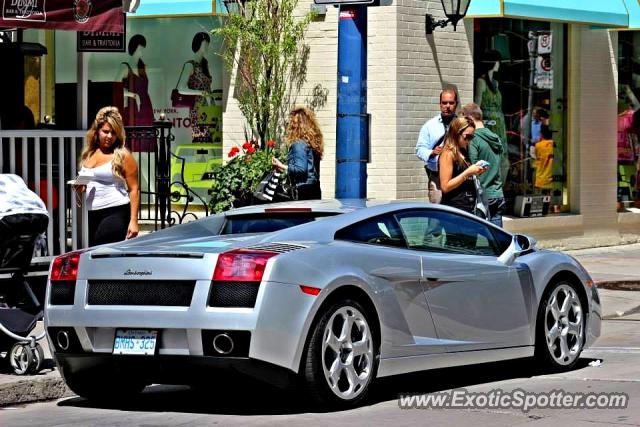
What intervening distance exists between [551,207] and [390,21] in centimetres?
444

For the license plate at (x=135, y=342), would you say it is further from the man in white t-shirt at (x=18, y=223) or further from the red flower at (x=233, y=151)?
the red flower at (x=233, y=151)

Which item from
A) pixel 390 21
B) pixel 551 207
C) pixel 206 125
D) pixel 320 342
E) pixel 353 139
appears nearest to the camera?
pixel 320 342

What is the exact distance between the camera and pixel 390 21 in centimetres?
1752

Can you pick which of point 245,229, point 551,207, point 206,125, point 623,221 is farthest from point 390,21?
point 245,229

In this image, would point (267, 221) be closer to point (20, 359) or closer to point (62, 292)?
point (62, 292)

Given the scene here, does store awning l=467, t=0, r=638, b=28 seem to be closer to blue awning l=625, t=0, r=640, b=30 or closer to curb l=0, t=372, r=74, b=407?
blue awning l=625, t=0, r=640, b=30

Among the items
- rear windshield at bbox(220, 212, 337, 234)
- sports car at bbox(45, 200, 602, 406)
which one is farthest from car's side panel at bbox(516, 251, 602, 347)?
rear windshield at bbox(220, 212, 337, 234)

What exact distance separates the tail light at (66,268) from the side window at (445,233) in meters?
2.17

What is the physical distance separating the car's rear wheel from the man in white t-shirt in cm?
365

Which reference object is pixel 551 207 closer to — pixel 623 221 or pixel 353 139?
pixel 623 221

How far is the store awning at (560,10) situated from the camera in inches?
709

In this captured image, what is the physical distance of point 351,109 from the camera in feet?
42.0

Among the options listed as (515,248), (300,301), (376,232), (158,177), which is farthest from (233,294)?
(158,177)

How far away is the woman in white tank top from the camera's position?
1186 centimetres
